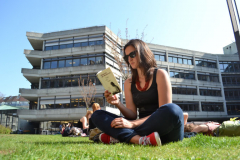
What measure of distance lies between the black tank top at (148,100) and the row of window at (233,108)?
42172 mm

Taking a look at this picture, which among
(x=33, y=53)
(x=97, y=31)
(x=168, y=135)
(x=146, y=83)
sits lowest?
(x=168, y=135)

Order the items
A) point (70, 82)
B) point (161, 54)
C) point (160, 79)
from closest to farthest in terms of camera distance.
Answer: point (160, 79) < point (70, 82) < point (161, 54)

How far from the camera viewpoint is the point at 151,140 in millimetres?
2287

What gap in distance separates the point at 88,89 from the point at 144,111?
79.5 feet

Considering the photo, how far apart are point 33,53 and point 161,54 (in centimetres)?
2465

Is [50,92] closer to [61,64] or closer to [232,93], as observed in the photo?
[61,64]

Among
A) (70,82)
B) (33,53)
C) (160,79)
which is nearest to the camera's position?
(160,79)

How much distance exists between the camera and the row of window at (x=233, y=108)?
37.9 metres

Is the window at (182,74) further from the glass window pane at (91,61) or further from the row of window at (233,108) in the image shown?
the glass window pane at (91,61)

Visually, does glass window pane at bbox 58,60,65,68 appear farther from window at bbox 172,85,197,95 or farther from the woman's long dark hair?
the woman's long dark hair

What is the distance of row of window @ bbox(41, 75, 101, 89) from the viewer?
28375mm

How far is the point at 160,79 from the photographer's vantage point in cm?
279

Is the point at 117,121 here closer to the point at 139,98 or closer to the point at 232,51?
the point at 139,98

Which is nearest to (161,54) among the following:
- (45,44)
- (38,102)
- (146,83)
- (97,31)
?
(97,31)
